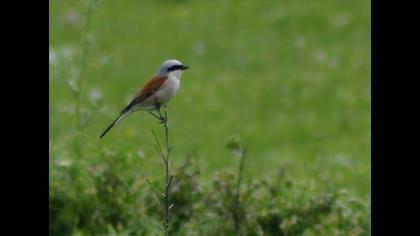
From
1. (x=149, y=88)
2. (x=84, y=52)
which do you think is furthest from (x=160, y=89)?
(x=84, y=52)

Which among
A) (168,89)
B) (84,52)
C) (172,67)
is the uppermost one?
(84,52)

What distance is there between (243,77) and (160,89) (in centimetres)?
1372

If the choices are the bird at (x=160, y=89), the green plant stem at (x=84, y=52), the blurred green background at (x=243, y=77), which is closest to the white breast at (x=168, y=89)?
the bird at (x=160, y=89)

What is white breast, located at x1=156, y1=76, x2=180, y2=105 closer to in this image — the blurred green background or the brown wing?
the brown wing

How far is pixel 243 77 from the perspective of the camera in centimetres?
1694

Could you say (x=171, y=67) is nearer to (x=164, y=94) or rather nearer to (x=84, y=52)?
(x=164, y=94)

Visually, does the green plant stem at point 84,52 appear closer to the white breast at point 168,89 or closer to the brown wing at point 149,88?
the brown wing at point 149,88

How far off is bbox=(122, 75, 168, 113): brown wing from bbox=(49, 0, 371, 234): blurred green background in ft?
26.8

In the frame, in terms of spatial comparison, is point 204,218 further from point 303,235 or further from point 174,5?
point 174,5

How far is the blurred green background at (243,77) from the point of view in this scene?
13898 mm

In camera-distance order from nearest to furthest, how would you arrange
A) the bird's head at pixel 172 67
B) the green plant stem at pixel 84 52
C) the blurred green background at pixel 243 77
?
the bird's head at pixel 172 67 → the green plant stem at pixel 84 52 → the blurred green background at pixel 243 77
